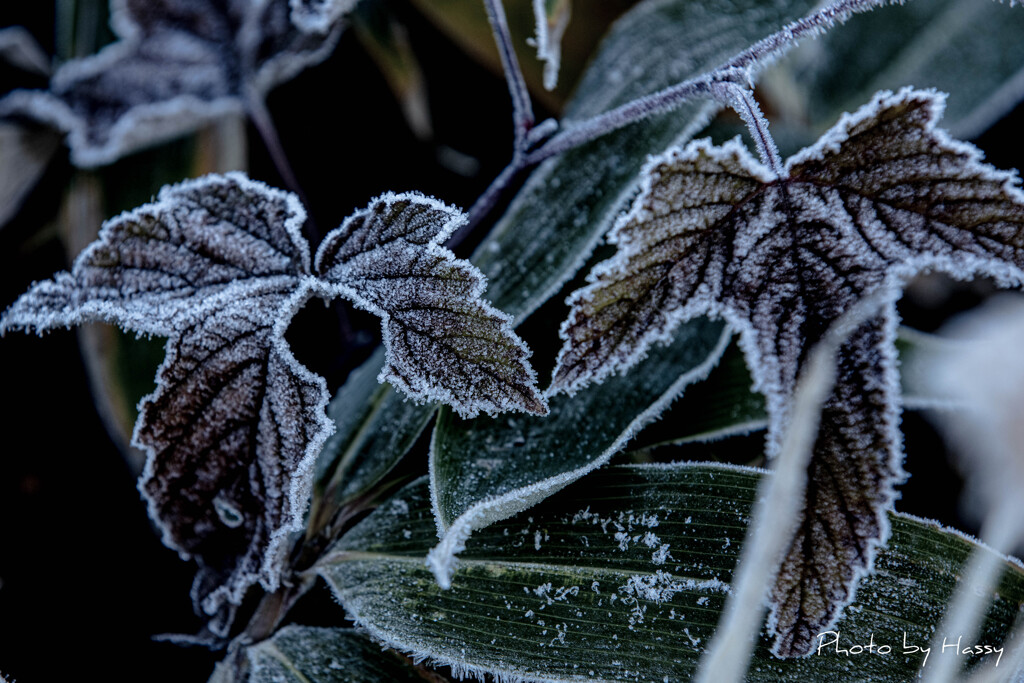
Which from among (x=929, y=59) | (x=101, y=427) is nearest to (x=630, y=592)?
(x=101, y=427)

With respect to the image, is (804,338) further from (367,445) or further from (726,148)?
(367,445)

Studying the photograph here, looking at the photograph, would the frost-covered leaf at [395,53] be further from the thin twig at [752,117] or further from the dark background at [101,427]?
the thin twig at [752,117]

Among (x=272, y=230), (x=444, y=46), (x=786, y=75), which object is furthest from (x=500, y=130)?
(x=272, y=230)

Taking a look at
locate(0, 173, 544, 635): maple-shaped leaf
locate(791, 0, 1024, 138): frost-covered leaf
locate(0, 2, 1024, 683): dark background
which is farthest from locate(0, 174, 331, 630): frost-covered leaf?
locate(791, 0, 1024, 138): frost-covered leaf

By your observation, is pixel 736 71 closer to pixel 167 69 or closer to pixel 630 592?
pixel 630 592

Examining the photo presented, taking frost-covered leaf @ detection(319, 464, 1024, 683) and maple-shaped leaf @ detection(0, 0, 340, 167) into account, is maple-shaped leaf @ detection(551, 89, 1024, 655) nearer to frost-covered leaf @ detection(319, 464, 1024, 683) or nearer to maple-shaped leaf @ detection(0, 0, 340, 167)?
frost-covered leaf @ detection(319, 464, 1024, 683)

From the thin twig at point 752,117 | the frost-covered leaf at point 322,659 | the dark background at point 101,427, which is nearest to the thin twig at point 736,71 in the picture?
the thin twig at point 752,117
